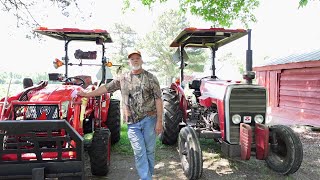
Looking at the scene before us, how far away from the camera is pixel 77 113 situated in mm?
4020

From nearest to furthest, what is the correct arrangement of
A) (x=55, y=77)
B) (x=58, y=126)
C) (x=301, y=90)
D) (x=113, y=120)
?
(x=58, y=126) < (x=55, y=77) < (x=113, y=120) < (x=301, y=90)

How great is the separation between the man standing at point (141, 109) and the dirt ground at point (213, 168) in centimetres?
92

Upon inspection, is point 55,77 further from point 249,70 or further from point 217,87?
point 249,70

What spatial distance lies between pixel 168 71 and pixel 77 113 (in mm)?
32349

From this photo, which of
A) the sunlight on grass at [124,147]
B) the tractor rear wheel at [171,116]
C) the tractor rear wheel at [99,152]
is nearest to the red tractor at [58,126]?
the tractor rear wheel at [99,152]

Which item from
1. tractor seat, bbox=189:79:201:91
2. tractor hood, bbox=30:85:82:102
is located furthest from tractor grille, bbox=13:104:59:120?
tractor seat, bbox=189:79:201:91

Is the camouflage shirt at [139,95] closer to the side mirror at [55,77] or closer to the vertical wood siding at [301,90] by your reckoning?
the side mirror at [55,77]

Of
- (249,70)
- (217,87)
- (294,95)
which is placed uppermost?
(249,70)

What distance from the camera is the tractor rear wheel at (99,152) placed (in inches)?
171

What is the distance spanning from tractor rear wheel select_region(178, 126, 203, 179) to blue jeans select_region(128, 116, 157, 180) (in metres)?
Answer: 0.63

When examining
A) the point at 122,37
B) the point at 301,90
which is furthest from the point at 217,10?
the point at 122,37

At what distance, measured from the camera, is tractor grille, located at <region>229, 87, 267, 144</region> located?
16.0 ft

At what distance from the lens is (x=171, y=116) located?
6035 mm

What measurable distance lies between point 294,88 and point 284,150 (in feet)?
28.7
